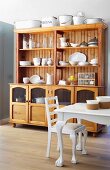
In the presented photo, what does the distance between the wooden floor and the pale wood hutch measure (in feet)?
1.38

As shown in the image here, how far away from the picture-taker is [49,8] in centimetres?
552

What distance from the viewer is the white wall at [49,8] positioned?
505cm

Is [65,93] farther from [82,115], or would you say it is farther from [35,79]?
[82,115]

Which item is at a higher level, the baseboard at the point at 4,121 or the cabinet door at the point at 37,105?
the cabinet door at the point at 37,105

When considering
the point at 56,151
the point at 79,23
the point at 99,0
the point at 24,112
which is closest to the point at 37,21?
the point at 79,23

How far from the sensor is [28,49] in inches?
214

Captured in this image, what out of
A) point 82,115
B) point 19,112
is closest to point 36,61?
point 19,112

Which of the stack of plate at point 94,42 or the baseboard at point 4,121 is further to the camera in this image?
the baseboard at point 4,121

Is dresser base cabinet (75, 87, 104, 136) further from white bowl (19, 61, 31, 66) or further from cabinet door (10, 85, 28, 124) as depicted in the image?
white bowl (19, 61, 31, 66)

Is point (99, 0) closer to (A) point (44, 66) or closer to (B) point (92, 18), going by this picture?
(B) point (92, 18)

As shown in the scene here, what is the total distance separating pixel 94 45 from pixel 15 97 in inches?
73.5

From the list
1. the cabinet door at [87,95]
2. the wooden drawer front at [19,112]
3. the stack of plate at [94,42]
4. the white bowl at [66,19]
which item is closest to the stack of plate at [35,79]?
the wooden drawer front at [19,112]

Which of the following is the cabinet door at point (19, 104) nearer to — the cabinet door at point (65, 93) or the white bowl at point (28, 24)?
the cabinet door at point (65, 93)

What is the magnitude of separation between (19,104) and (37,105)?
0.40 m
